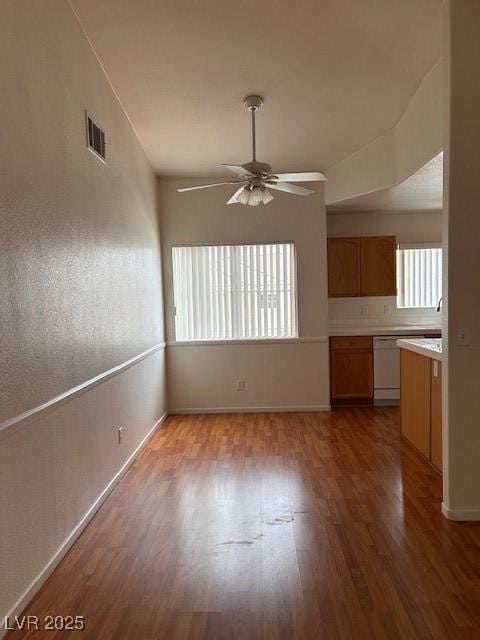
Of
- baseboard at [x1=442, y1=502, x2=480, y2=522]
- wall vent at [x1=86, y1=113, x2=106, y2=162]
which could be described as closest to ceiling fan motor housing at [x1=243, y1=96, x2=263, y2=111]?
wall vent at [x1=86, y1=113, x2=106, y2=162]

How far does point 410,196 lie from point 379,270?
1102mm

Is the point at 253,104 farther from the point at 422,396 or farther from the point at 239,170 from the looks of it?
the point at 422,396

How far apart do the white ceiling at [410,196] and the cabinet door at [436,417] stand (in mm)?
1653

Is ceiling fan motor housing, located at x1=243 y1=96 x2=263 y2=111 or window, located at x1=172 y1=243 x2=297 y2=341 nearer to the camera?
ceiling fan motor housing, located at x1=243 y1=96 x2=263 y2=111

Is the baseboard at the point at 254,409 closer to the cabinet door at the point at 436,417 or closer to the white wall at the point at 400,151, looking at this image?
the cabinet door at the point at 436,417

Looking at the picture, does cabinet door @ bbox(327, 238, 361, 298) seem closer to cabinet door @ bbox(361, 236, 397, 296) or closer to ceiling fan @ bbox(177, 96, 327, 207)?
cabinet door @ bbox(361, 236, 397, 296)

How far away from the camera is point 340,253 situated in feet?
18.5

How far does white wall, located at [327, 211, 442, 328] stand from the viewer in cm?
593

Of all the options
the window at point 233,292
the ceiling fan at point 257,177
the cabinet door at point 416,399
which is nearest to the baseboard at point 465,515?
the cabinet door at point 416,399

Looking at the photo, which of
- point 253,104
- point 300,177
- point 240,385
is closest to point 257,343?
point 240,385

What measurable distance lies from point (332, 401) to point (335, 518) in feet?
9.37

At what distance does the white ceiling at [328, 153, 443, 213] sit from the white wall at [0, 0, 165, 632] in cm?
259

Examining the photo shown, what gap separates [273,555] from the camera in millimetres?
2297

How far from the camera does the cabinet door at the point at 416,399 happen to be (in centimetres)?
350
